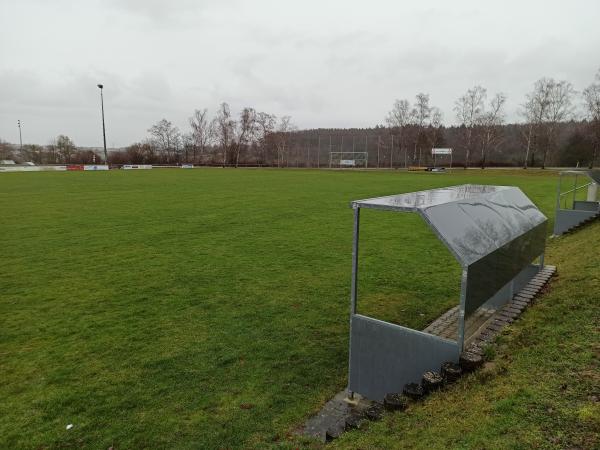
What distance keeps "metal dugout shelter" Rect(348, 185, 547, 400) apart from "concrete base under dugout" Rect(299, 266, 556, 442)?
0.71 ft

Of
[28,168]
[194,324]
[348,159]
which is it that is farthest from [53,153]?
[194,324]

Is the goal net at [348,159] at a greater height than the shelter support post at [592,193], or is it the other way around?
the goal net at [348,159]

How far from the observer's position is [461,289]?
14.9 ft

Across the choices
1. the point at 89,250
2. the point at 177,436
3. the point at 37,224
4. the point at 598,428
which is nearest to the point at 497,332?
the point at 598,428

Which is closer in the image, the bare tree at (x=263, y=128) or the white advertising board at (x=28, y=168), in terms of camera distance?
the white advertising board at (x=28, y=168)

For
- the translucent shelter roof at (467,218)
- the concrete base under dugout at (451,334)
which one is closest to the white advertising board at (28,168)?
the concrete base under dugout at (451,334)

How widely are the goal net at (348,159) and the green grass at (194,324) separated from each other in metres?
71.6

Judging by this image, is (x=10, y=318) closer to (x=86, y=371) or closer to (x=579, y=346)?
(x=86, y=371)

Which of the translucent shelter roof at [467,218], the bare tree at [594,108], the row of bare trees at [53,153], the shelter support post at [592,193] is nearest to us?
the translucent shelter roof at [467,218]

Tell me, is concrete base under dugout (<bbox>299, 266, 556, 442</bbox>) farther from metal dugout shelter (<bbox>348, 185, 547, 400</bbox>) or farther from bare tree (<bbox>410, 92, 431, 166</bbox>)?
bare tree (<bbox>410, 92, 431, 166</bbox>)

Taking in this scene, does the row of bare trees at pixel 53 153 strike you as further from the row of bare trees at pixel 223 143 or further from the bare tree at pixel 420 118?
the bare tree at pixel 420 118

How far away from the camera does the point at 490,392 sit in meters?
4.06

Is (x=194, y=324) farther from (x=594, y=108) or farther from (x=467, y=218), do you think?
(x=594, y=108)

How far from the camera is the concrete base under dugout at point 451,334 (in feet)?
15.2
